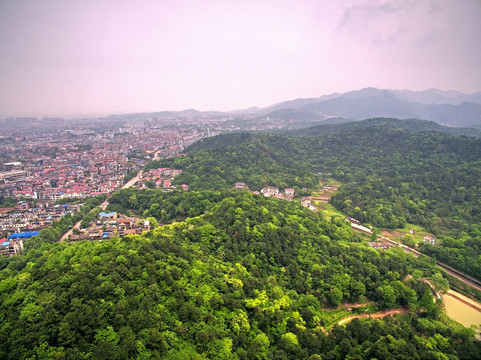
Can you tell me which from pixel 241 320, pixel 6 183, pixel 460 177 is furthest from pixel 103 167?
pixel 460 177

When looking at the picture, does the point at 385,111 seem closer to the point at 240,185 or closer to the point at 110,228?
the point at 240,185

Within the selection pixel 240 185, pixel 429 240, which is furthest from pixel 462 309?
pixel 240 185

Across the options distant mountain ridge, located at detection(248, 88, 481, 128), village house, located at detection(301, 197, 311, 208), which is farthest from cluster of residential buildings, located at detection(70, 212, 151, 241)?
distant mountain ridge, located at detection(248, 88, 481, 128)

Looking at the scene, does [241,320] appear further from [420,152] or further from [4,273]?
[420,152]

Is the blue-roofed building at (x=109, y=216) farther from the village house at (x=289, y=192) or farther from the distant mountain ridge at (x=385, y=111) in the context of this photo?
the distant mountain ridge at (x=385, y=111)

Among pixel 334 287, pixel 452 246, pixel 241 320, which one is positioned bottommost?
pixel 452 246

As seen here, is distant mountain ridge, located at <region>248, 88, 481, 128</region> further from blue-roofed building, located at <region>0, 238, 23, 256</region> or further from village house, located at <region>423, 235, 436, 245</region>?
blue-roofed building, located at <region>0, 238, 23, 256</region>

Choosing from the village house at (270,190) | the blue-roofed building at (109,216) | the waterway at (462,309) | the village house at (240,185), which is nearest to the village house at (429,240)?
the waterway at (462,309)
